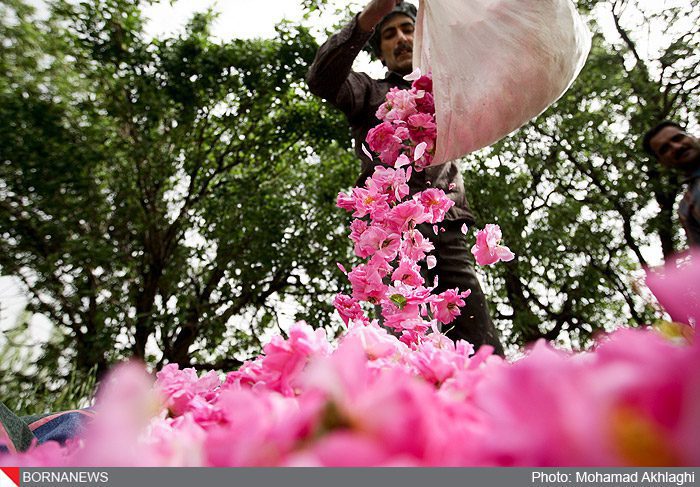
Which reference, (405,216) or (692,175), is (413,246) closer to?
(405,216)

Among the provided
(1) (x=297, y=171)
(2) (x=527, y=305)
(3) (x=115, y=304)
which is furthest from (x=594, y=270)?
(3) (x=115, y=304)

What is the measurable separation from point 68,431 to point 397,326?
60cm

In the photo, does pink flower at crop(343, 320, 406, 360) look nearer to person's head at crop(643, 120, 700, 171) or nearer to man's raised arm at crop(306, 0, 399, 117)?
man's raised arm at crop(306, 0, 399, 117)

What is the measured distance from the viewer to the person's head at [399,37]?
215 centimetres

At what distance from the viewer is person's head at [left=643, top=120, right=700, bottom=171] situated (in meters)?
3.20

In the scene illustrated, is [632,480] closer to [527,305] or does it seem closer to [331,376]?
[331,376]

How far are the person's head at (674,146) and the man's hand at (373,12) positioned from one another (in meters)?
2.54

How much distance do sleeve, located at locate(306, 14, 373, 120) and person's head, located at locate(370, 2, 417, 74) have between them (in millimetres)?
193

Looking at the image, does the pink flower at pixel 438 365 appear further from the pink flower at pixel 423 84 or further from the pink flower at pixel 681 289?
the pink flower at pixel 423 84

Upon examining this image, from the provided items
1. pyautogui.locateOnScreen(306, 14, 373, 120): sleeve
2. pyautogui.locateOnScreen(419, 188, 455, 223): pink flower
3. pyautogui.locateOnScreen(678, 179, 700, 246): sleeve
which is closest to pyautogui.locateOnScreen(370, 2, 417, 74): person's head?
pyautogui.locateOnScreen(306, 14, 373, 120): sleeve

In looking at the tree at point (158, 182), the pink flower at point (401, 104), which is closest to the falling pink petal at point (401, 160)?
the pink flower at point (401, 104)

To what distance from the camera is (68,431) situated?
2.07ft

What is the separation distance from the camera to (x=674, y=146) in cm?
335

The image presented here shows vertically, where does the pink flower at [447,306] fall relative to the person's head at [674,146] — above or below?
below
